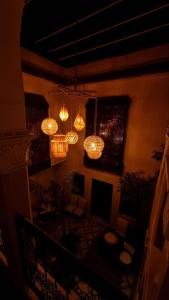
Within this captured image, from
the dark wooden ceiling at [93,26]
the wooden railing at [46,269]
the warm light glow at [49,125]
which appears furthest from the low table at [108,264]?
the dark wooden ceiling at [93,26]

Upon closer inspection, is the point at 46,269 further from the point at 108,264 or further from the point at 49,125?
the point at 108,264

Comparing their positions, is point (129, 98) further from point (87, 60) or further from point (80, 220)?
point (80, 220)

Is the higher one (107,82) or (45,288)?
(107,82)

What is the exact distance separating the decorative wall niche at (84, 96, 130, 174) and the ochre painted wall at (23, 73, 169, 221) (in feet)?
0.60

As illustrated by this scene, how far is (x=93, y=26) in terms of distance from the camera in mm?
2824

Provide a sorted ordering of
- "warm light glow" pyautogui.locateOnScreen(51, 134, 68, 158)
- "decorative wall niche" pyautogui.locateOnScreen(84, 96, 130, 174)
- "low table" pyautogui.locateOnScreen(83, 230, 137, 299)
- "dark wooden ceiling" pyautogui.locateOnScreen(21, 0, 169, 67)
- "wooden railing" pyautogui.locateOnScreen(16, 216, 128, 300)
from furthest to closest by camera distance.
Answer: "decorative wall niche" pyautogui.locateOnScreen(84, 96, 130, 174), "low table" pyautogui.locateOnScreen(83, 230, 137, 299), "warm light glow" pyautogui.locateOnScreen(51, 134, 68, 158), "dark wooden ceiling" pyautogui.locateOnScreen(21, 0, 169, 67), "wooden railing" pyautogui.locateOnScreen(16, 216, 128, 300)

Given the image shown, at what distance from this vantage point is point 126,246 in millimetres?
4137

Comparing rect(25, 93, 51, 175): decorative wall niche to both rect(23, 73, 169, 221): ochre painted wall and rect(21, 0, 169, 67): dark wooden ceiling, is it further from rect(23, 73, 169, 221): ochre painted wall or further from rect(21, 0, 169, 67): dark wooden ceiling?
rect(21, 0, 169, 67): dark wooden ceiling

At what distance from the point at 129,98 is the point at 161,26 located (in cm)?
183

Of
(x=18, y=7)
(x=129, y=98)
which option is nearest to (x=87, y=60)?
(x=129, y=98)

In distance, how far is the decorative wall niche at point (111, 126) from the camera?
457 cm

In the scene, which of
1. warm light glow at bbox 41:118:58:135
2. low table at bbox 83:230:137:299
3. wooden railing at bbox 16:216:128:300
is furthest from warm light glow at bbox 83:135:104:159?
low table at bbox 83:230:137:299

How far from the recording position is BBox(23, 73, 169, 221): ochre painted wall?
3973 millimetres

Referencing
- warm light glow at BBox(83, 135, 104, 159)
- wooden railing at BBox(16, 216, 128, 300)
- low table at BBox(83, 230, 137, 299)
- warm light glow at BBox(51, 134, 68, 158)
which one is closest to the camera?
wooden railing at BBox(16, 216, 128, 300)
